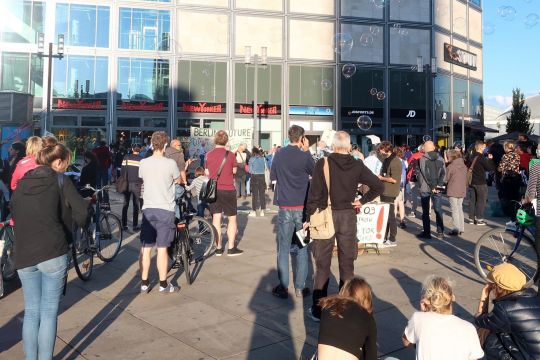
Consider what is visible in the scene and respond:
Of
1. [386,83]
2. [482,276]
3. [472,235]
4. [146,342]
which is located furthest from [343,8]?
[146,342]

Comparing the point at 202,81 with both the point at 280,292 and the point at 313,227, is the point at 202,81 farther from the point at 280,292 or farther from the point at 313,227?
the point at 313,227

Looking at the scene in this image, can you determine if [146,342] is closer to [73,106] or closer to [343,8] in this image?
[73,106]

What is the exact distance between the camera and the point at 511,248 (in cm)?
677

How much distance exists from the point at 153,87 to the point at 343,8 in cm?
1649

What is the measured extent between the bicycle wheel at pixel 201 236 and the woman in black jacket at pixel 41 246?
4.07m

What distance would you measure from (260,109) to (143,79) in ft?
29.6

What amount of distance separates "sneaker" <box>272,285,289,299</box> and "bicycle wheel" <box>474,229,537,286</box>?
2635mm

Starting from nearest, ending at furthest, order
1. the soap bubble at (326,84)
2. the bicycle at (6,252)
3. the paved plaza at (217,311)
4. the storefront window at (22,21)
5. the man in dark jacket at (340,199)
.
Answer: the paved plaza at (217,311), the man in dark jacket at (340,199), the bicycle at (6,252), the storefront window at (22,21), the soap bubble at (326,84)

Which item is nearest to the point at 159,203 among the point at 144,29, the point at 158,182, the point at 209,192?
the point at 158,182

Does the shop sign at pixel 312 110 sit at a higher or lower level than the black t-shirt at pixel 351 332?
higher

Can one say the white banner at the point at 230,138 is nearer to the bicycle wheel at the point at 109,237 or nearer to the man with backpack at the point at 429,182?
the man with backpack at the point at 429,182

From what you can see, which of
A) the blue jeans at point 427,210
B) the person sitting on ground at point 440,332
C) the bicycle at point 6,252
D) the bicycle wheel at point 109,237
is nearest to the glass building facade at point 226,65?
the blue jeans at point 427,210

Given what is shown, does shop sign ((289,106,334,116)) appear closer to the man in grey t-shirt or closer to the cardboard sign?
the cardboard sign

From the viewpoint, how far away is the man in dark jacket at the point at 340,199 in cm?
504
